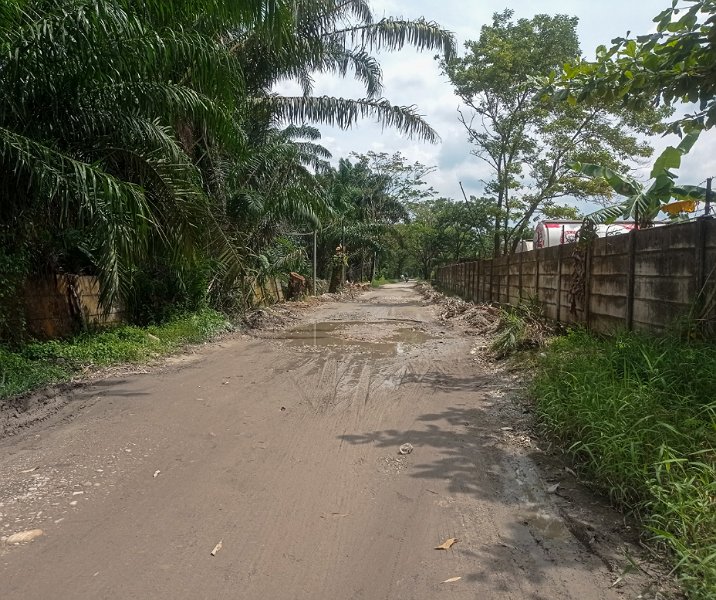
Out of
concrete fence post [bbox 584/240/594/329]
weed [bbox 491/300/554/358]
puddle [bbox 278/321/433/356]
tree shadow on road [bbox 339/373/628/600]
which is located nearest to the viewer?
tree shadow on road [bbox 339/373/628/600]

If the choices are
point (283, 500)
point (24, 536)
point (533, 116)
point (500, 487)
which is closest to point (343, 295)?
point (533, 116)

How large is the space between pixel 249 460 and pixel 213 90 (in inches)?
240

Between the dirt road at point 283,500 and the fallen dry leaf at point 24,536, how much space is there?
4 centimetres

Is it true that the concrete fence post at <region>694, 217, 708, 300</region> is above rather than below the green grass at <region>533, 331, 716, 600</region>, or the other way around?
above

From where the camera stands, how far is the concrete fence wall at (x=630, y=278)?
5.04m

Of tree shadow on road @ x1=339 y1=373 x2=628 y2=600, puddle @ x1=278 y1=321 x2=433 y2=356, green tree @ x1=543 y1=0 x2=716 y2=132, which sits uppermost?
green tree @ x1=543 y1=0 x2=716 y2=132

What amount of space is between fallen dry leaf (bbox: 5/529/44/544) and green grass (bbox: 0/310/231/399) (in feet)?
10.5

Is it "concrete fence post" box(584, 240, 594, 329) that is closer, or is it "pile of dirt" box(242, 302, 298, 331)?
"concrete fence post" box(584, 240, 594, 329)

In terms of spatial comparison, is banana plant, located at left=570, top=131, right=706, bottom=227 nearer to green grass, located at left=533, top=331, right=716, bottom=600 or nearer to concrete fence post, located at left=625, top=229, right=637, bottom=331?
concrete fence post, located at left=625, top=229, right=637, bottom=331

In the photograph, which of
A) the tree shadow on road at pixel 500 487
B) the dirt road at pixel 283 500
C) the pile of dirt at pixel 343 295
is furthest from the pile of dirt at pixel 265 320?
the pile of dirt at pixel 343 295

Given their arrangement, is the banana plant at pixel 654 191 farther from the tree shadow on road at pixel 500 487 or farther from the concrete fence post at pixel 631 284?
the tree shadow on road at pixel 500 487

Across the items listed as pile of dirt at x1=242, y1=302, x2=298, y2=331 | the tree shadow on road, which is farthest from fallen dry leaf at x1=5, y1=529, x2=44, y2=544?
pile of dirt at x1=242, y1=302, x2=298, y2=331

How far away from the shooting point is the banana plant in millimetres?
5941

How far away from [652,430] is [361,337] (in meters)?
7.95
